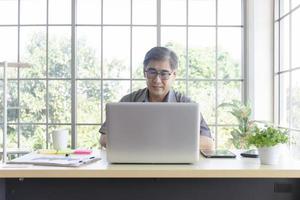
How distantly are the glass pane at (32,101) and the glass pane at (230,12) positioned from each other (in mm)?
2673

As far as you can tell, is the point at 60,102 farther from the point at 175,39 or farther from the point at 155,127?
the point at 155,127

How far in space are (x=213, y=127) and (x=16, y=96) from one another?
9.13 feet

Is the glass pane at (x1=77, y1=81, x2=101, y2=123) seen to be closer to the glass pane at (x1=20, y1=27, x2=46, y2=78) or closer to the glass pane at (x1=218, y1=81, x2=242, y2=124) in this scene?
the glass pane at (x1=20, y1=27, x2=46, y2=78)

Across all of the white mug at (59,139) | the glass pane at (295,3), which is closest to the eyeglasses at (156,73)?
the white mug at (59,139)

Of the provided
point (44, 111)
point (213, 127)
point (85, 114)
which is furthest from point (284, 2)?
point (44, 111)

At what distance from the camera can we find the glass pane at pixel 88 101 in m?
4.98

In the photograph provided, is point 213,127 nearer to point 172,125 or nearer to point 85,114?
point 85,114

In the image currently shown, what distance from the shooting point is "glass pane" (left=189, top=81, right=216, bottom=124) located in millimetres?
4984

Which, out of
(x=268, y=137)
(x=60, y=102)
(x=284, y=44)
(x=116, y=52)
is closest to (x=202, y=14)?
(x=284, y=44)

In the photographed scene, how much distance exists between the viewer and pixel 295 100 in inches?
165

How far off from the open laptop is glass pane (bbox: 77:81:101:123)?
3642 millimetres

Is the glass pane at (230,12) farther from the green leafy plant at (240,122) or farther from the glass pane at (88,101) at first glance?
the glass pane at (88,101)

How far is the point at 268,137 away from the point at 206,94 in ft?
11.7

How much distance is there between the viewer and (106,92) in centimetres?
497
